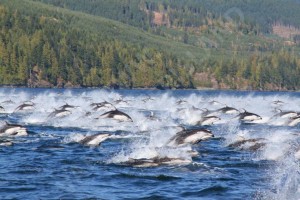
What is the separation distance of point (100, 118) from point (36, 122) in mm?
5464

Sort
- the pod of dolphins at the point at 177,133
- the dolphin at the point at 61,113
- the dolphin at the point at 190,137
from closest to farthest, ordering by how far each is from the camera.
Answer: the pod of dolphins at the point at 177,133
the dolphin at the point at 190,137
the dolphin at the point at 61,113

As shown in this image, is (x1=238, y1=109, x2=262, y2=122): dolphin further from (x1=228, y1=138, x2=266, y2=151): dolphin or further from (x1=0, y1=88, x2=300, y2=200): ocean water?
(x1=228, y1=138, x2=266, y2=151): dolphin

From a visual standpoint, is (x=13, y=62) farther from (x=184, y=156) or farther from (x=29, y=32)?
(x=184, y=156)

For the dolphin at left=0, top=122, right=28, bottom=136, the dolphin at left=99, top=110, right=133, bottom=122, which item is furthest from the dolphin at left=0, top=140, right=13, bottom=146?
the dolphin at left=99, top=110, right=133, bottom=122

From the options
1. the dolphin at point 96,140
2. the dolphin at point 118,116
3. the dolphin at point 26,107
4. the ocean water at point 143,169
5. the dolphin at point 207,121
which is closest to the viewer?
the ocean water at point 143,169

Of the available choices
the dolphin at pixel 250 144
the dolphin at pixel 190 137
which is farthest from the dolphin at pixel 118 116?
the dolphin at pixel 190 137

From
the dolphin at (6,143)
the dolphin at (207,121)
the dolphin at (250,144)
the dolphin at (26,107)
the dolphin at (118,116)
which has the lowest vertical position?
the dolphin at (26,107)

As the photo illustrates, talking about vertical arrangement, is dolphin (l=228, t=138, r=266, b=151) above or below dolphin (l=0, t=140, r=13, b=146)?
above

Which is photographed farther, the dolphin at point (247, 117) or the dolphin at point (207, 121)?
the dolphin at point (247, 117)

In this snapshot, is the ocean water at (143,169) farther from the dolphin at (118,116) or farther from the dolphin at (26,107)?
the dolphin at (26,107)

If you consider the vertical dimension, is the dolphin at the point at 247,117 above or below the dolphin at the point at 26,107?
above

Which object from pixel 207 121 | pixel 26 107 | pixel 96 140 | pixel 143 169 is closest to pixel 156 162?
pixel 143 169

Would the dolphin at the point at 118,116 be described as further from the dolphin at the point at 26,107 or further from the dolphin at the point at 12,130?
the dolphin at the point at 26,107

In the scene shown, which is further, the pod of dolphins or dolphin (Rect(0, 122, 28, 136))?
dolphin (Rect(0, 122, 28, 136))
